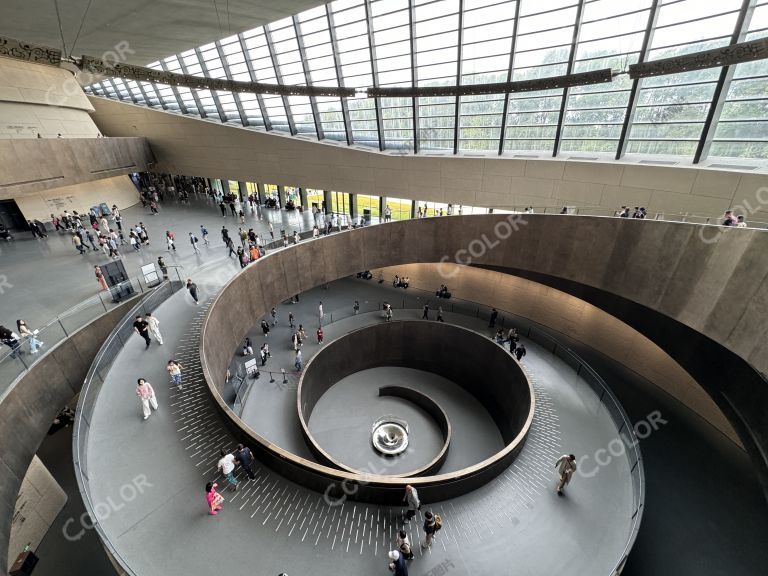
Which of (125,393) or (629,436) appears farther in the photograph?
(629,436)

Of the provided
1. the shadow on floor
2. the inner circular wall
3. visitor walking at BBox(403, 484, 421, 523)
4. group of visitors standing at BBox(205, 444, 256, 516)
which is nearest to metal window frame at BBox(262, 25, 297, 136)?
the inner circular wall

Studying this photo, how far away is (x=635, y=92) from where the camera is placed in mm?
15172

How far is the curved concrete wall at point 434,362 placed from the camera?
1567 centimetres

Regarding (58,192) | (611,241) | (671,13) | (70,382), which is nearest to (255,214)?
(58,192)

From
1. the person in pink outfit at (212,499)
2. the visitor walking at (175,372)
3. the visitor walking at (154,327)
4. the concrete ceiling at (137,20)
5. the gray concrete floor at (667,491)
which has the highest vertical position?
the concrete ceiling at (137,20)

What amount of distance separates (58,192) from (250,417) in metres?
23.5

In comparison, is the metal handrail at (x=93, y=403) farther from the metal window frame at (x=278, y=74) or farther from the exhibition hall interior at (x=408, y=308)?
the metal window frame at (x=278, y=74)

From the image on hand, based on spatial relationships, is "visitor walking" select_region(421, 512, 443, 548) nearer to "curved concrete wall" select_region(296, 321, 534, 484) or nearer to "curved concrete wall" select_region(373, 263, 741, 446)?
"curved concrete wall" select_region(296, 321, 534, 484)

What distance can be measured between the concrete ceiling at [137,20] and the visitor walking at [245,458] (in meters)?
14.1

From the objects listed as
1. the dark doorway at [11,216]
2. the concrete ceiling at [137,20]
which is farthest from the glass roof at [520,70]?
the dark doorway at [11,216]

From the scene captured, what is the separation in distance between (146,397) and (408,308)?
577 inches

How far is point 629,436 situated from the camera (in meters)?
11.1

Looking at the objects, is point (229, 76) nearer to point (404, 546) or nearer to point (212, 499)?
point (212, 499)

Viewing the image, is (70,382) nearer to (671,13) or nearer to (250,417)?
(250,417)
